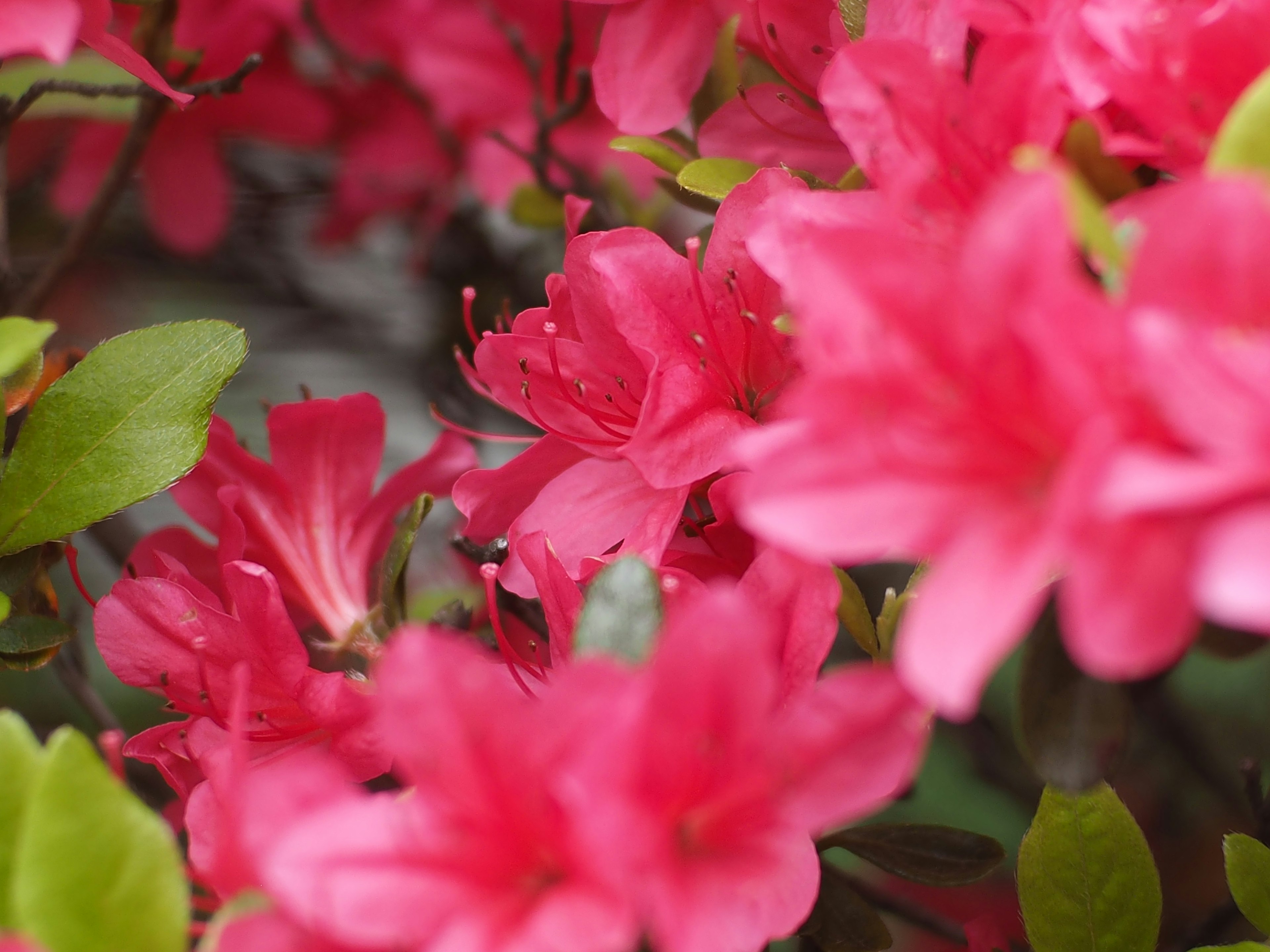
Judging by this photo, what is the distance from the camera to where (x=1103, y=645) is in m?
0.39

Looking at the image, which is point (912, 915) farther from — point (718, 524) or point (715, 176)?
point (715, 176)

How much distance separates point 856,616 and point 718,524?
9 cm

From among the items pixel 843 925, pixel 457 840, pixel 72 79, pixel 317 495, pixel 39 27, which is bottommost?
pixel 843 925

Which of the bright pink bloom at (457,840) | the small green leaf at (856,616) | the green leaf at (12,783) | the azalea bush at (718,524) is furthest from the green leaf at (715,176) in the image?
the green leaf at (12,783)

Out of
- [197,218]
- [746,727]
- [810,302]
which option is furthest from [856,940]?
[197,218]

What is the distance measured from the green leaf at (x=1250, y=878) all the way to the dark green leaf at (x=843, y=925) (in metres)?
0.18

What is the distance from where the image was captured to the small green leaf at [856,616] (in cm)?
63

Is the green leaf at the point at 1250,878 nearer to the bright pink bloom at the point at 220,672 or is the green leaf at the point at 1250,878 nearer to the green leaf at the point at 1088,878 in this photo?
the green leaf at the point at 1088,878

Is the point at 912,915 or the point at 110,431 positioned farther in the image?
the point at 912,915

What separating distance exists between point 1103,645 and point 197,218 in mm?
1286

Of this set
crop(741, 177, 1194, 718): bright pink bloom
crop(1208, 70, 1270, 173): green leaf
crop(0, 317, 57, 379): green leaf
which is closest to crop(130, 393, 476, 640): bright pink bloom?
crop(0, 317, 57, 379): green leaf

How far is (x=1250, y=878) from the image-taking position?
621mm

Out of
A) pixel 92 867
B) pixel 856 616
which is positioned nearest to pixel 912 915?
pixel 856 616

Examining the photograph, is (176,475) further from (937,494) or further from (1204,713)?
(1204,713)
